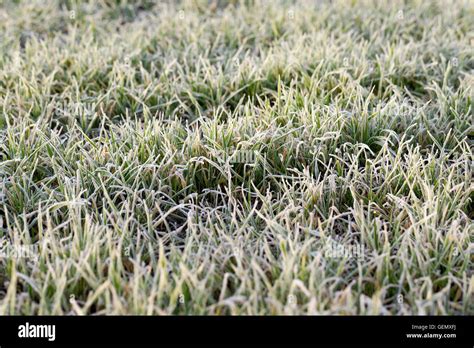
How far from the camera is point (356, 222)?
6.64ft

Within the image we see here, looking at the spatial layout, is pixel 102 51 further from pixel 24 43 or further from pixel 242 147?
pixel 242 147

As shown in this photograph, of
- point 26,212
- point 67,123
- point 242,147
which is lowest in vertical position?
point 26,212

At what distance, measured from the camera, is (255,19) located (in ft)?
12.1

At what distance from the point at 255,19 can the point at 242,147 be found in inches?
63.6

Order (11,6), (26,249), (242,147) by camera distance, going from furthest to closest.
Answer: (11,6) < (242,147) < (26,249)

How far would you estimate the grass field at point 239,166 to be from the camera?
5.75 ft

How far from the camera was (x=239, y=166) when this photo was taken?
2.33 m

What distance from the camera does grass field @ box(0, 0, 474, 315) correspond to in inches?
69.0

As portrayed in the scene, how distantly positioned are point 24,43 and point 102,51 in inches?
27.3

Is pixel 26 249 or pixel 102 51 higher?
pixel 102 51
